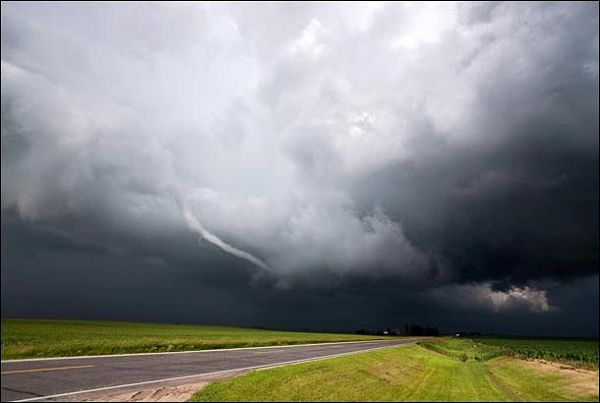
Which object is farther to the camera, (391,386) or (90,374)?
(391,386)

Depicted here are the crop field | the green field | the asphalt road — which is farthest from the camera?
the crop field

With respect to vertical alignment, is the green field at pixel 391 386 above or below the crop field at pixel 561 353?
below

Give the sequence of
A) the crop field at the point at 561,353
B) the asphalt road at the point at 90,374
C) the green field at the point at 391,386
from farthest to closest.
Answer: the crop field at the point at 561,353
the green field at the point at 391,386
the asphalt road at the point at 90,374

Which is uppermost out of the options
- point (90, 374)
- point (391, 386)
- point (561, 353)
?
point (561, 353)

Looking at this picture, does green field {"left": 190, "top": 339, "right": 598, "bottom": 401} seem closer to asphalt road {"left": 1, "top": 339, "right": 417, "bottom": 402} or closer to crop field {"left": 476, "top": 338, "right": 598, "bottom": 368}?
asphalt road {"left": 1, "top": 339, "right": 417, "bottom": 402}

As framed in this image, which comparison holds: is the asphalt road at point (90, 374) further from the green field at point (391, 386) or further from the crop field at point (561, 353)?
the crop field at point (561, 353)

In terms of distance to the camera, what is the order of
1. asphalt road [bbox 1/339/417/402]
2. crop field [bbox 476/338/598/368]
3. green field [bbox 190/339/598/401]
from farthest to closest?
crop field [bbox 476/338/598/368] < green field [bbox 190/339/598/401] < asphalt road [bbox 1/339/417/402]

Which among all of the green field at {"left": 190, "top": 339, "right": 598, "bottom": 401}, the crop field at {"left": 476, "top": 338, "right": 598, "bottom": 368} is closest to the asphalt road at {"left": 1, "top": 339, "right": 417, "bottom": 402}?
the green field at {"left": 190, "top": 339, "right": 598, "bottom": 401}

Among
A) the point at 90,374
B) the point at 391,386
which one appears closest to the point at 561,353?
the point at 391,386

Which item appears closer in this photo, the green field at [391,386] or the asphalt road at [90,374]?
the asphalt road at [90,374]

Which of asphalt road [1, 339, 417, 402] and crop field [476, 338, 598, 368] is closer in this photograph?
asphalt road [1, 339, 417, 402]

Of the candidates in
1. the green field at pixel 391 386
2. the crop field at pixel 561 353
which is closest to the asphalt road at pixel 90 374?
the green field at pixel 391 386

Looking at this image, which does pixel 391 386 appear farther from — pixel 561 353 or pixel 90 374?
pixel 561 353

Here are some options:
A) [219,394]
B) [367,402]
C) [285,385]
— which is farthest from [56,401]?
[367,402]
